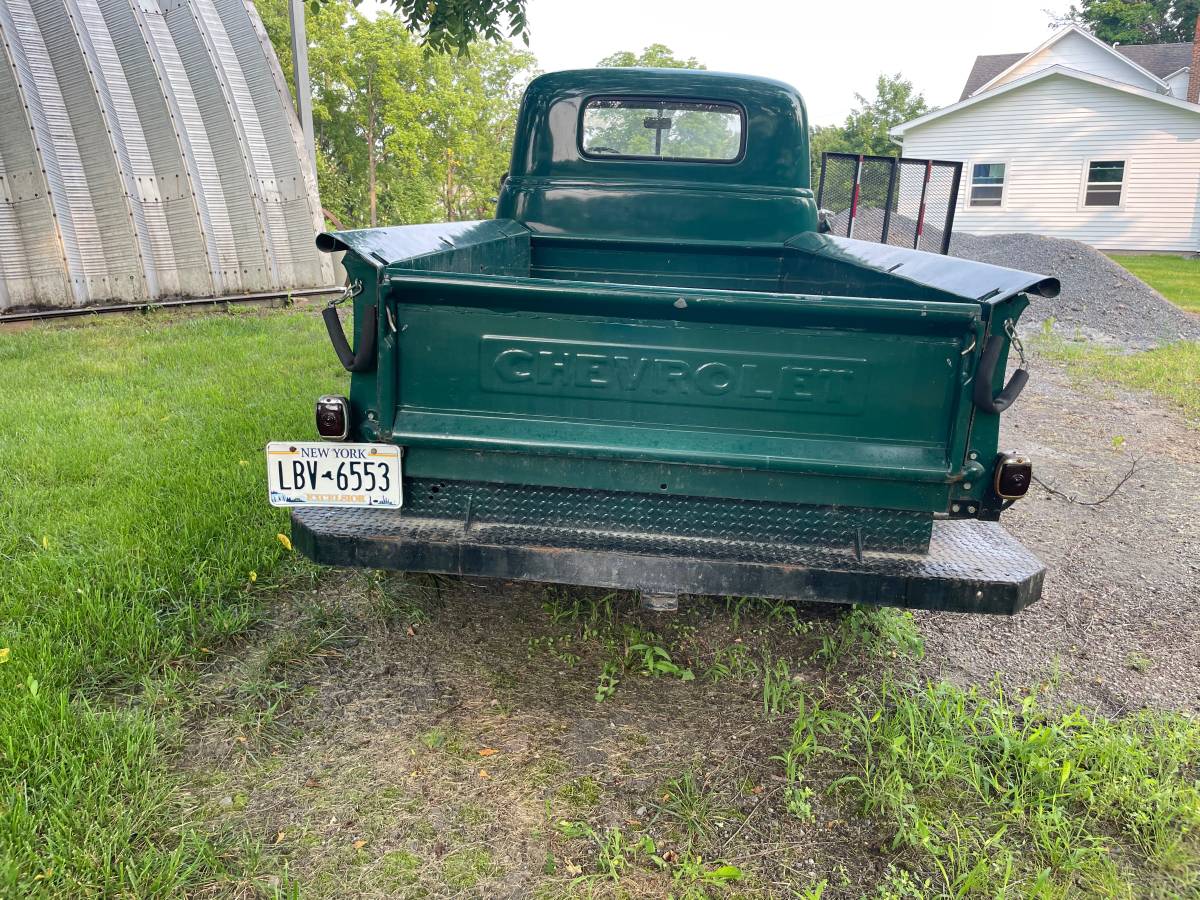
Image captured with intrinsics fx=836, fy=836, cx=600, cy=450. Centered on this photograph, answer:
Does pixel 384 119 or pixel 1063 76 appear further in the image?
pixel 384 119

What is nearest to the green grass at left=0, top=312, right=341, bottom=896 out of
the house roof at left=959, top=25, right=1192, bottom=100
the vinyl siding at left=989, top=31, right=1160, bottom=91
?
the vinyl siding at left=989, top=31, right=1160, bottom=91

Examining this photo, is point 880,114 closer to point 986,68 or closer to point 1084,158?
point 986,68

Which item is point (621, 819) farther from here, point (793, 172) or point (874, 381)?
point (793, 172)

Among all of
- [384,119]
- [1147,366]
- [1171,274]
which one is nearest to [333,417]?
[1147,366]

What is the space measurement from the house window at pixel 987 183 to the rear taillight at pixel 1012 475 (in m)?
24.2

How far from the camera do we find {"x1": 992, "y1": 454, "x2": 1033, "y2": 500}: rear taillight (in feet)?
8.13

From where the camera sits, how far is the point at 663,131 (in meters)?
4.84

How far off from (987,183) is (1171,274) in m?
6.81

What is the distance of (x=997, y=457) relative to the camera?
2.54 m

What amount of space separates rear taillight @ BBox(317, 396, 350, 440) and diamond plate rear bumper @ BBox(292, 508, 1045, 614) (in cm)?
28

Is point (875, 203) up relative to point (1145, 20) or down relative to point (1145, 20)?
down

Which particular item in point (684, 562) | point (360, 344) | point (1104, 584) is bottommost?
point (1104, 584)

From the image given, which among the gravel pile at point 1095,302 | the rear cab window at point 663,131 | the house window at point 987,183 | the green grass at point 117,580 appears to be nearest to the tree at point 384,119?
the house window at point 987,183

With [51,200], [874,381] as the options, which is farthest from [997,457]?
[51,200]
